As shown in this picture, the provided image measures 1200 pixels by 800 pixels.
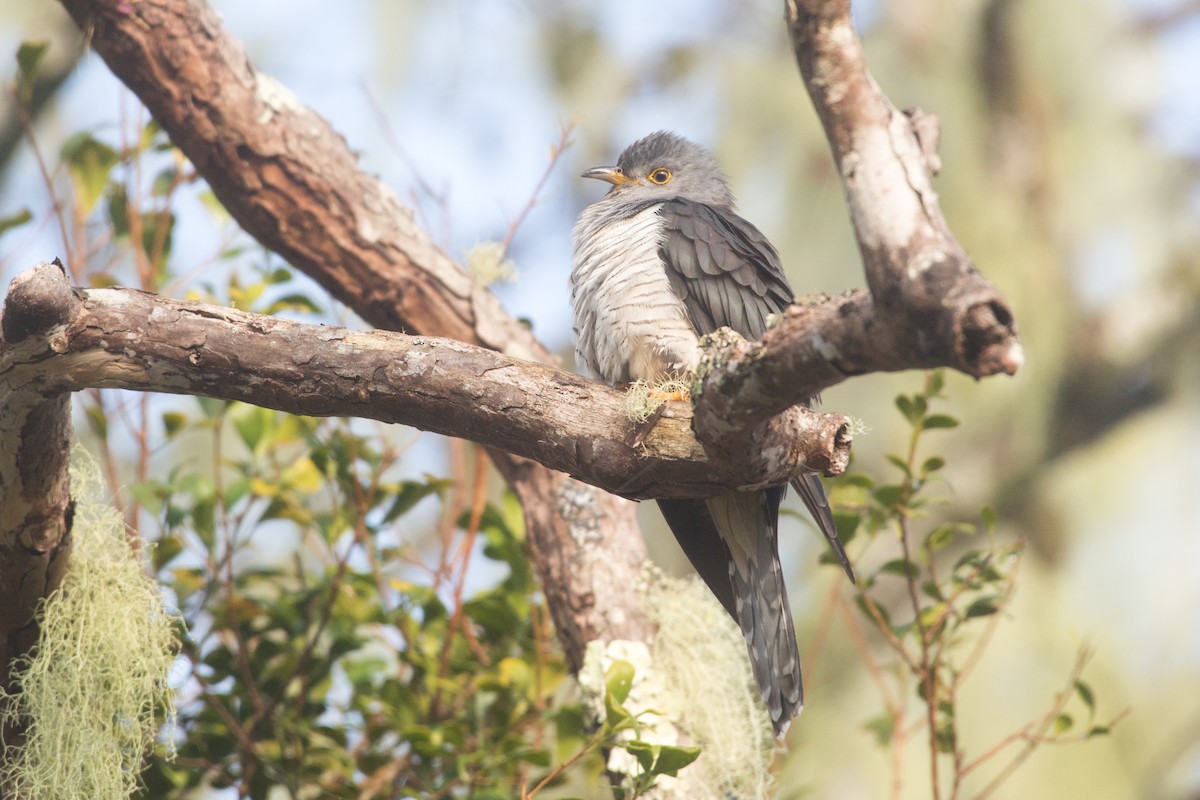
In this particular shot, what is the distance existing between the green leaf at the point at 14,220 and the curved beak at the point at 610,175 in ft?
6.91

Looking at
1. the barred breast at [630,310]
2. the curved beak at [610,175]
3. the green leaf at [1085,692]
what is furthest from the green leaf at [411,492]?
the green leaf at [1085,692]

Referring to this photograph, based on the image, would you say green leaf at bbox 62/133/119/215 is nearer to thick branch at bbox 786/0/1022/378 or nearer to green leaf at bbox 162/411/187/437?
green leaf at bbox 162/411/187/437

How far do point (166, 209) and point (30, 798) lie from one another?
2017 millimetres

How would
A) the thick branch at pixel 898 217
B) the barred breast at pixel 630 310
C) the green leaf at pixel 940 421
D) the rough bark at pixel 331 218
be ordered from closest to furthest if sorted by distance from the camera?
1. the thick branch at pixel 898 217
2. the green leaf at pixel 940 421
3. the barred breast at pixel 630 310
4. the rough bark at pixel 331 218

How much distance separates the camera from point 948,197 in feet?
18.8

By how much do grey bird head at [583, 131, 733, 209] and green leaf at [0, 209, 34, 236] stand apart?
2.12m

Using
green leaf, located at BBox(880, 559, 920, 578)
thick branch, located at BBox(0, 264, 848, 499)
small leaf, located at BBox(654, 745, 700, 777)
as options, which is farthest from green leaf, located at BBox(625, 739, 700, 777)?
green leaf, located at BBox(880, 559, 920, 578)

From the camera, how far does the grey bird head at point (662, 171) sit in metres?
4.43

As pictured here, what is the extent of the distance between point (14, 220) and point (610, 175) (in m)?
2.22

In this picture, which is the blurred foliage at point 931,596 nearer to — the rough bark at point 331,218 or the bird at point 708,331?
the bird at point 708,331

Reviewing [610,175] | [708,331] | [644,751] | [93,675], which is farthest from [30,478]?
[610,175]

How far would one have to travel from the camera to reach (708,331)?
10.4 ft

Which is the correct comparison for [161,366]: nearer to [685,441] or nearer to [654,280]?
[685,441]

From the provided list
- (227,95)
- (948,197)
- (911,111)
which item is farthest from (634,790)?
(948,197)
